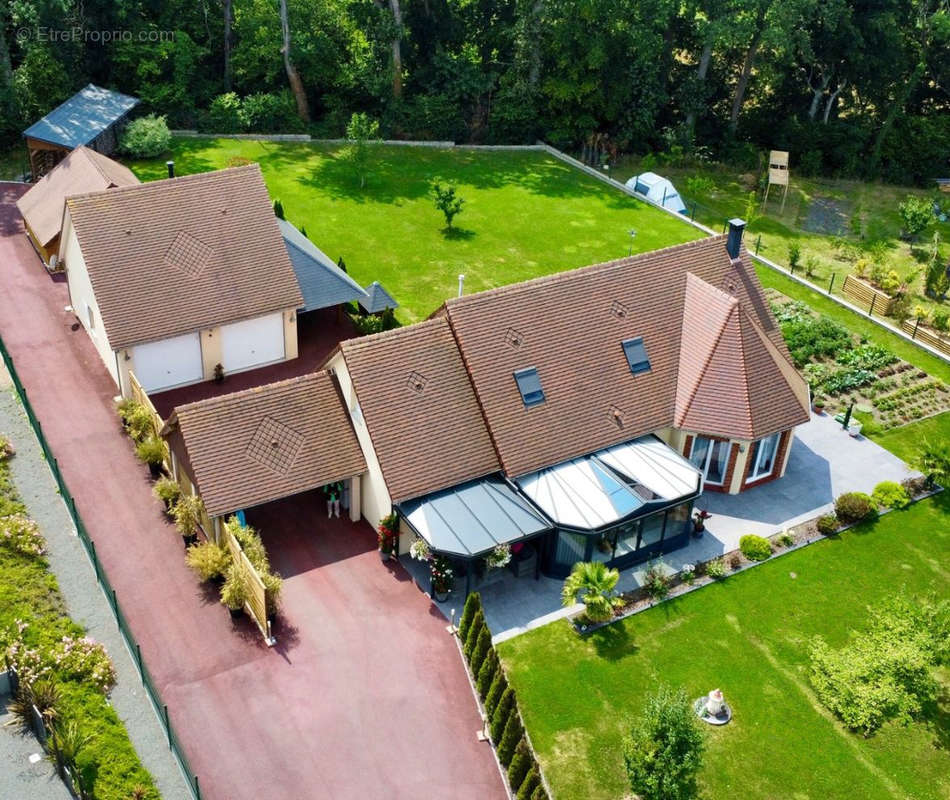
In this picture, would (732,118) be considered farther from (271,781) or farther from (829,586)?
(271,781)

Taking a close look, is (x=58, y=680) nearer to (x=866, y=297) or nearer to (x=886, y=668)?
(x=886, y=668)

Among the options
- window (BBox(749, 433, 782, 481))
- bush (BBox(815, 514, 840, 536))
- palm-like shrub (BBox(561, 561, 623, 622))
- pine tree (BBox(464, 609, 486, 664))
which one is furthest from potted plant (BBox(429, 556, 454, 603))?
bush (BBox(815, 514, 840, 536))

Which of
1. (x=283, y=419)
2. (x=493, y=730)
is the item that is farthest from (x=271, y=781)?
(x=283, y=419)

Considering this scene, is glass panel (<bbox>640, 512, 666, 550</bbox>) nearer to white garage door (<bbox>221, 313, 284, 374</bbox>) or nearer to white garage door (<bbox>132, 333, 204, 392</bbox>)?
white garage door (<bbox>221, 313, 284, 374</bbox>)

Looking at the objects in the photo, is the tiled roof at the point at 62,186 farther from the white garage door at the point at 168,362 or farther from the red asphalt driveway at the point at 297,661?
the red asphalt driveway at the point at 297,661

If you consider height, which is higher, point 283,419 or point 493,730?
point 283,419

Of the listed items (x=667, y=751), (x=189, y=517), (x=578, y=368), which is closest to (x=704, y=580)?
(x=578, y=368)

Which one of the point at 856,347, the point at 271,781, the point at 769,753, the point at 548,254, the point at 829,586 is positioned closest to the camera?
the point at 271,781

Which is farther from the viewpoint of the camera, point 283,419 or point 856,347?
point 856,347
